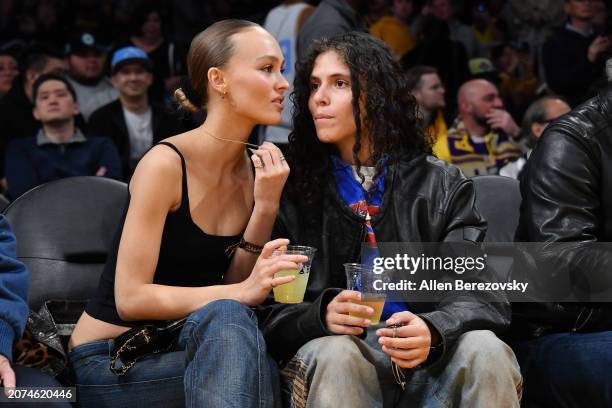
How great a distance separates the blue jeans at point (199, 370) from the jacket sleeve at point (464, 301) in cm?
55

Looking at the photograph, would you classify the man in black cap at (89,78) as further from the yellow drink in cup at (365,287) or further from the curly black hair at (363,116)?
the yellow drink in cup at (365,287)

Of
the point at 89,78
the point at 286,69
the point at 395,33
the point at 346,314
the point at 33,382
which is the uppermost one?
the point at 395,33

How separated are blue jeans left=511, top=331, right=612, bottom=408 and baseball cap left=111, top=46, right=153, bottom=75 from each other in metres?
3.93

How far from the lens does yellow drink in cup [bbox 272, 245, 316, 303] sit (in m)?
2.92

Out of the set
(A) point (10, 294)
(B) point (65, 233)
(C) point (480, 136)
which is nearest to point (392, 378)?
(A) point (10, 294)

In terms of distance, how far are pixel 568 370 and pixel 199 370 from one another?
1.22 metres

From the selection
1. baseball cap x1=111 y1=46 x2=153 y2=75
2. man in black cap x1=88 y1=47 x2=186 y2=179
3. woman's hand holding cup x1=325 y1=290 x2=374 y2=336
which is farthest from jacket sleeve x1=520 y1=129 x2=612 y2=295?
baseball cap x1=111 y1=46 x2=153 y2=75

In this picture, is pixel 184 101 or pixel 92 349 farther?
pixel 184 101

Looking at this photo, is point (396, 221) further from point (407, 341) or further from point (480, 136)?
point (480, 136)

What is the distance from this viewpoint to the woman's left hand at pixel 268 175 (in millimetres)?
3156

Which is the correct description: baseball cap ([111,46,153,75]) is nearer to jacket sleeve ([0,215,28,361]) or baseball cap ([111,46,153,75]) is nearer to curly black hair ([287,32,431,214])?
curly black hair ([287,32,431,214])

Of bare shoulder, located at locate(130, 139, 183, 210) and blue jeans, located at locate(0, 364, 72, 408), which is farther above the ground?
bare shoulder, located at locate(130, 139, 183, 210)

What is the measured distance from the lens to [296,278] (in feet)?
9.62

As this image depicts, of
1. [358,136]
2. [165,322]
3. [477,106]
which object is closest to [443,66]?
[477,106]
